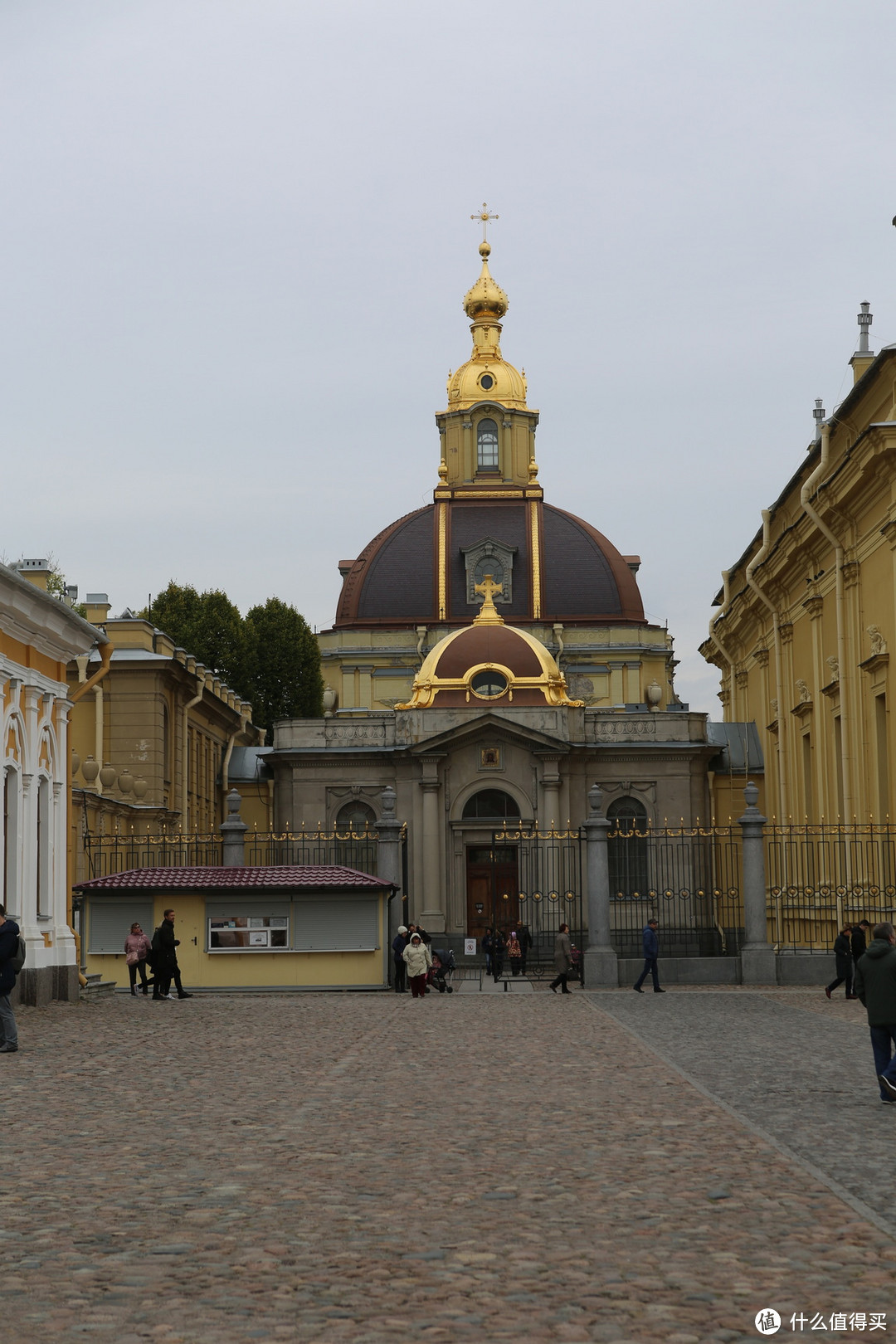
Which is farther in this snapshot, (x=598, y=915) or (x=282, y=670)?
(x=282, y=670)

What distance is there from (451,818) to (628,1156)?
40.7 m

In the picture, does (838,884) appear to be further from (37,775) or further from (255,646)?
(255,646)

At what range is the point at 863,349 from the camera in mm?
39344

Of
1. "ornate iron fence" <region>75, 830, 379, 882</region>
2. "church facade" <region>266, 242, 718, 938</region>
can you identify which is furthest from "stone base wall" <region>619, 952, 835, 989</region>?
"church facade" <region>266, 242, 718, 938</region>

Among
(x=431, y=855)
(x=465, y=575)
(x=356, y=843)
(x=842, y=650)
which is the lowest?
(x=431, y=855)

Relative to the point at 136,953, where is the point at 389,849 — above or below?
above

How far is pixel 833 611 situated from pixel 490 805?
703 inches

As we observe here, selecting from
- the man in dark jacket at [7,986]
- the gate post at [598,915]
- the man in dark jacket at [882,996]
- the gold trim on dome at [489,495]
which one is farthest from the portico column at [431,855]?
the man in dark jacket at [882,996]

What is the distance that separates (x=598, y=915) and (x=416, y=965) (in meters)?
4.58

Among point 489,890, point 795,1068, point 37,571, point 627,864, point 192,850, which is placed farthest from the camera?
point 489,890

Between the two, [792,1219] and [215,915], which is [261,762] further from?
[792,1219]

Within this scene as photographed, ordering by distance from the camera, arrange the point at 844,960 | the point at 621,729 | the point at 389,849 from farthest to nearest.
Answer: the point at 621,729 < the point at 389,849 < the point at 844,960

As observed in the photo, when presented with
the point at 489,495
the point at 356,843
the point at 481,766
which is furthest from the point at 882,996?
the point at 489,495

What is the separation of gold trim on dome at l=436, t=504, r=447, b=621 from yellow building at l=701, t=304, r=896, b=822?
26173mm
